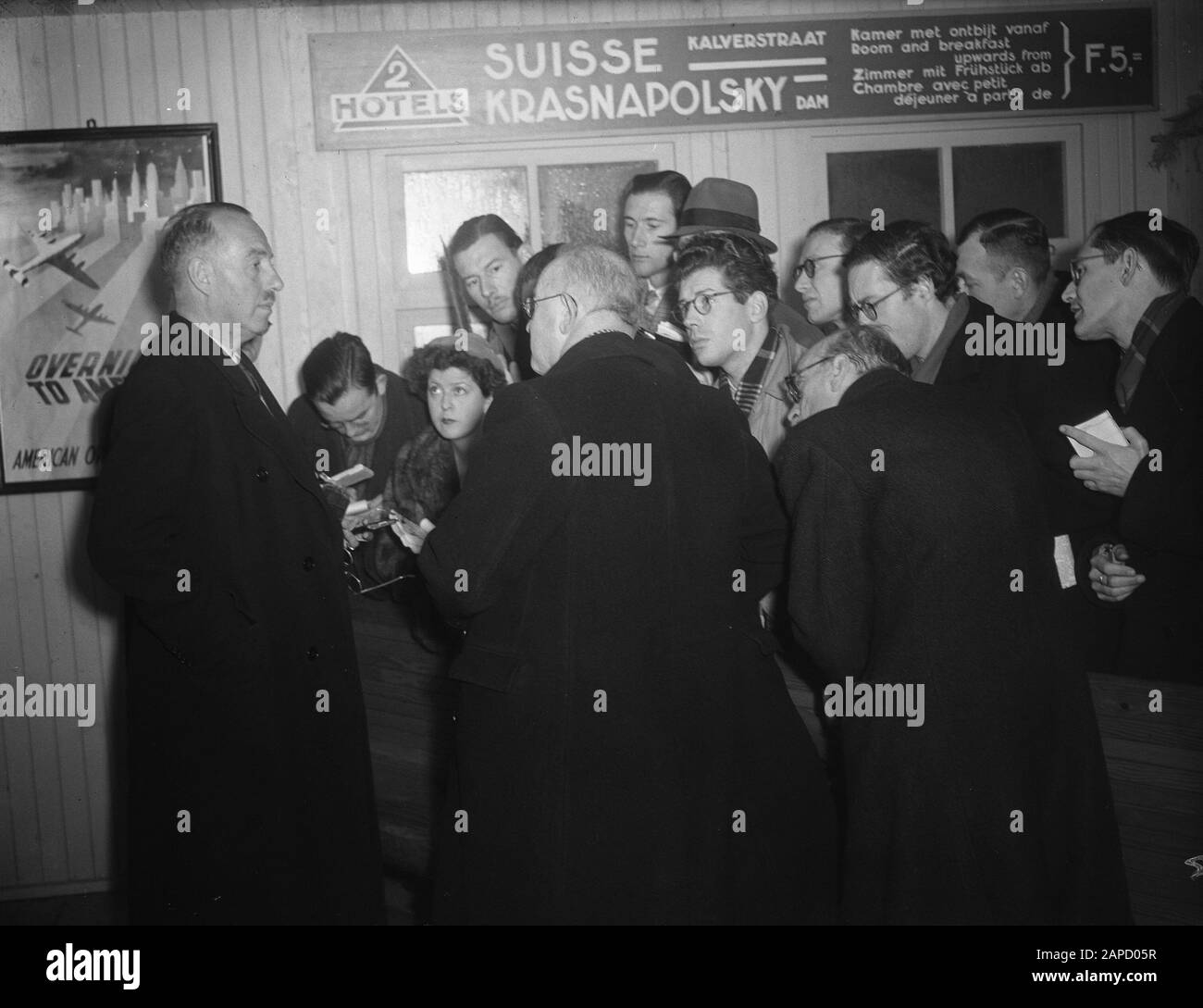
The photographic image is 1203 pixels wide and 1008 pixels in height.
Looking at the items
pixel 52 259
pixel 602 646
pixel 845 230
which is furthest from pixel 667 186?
pixel 52 259

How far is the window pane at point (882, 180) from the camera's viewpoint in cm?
428

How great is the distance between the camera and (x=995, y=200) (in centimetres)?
432

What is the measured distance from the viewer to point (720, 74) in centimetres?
416

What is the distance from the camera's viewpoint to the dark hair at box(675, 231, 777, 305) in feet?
9.26

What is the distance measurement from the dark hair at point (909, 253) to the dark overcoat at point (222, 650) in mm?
1571

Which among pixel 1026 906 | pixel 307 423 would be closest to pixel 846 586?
pixel 1026 906

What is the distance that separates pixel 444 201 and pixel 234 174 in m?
0.82

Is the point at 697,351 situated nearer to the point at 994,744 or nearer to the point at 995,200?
the point at 994,744

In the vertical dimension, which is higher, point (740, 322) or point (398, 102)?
point (398, 102)

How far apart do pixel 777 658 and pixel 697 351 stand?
0.85 m

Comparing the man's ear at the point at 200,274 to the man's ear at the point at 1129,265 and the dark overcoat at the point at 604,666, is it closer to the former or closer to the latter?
the dark overcoat at the point at 604,666

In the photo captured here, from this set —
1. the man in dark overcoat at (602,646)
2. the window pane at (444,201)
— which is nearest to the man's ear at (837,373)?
the man in dark overcoat at (602,646)

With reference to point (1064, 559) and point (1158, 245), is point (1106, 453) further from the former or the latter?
point (1158, 245)

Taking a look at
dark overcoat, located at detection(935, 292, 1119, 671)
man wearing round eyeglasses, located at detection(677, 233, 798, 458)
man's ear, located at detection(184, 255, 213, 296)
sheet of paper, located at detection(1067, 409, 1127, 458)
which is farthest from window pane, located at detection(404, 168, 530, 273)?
sheet of paper, located at detection(1067, 409, 1127, 458)
